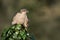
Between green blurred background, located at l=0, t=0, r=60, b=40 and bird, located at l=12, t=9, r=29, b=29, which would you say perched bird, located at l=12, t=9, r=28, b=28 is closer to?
bird, located at l=12, t=9, r=29, b=29

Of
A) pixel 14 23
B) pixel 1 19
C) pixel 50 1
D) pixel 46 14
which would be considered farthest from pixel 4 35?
pixel 50 1

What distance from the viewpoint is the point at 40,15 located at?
52.8 ft

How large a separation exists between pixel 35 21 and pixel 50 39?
1.14m

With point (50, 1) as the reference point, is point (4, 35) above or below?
below

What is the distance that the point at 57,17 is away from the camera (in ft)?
52.7

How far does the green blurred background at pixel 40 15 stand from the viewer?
15.1 meters

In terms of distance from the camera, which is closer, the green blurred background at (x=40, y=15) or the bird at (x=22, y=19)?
the bird at (x=22, y=19)

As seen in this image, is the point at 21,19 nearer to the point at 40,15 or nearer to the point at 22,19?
the point at 22,19

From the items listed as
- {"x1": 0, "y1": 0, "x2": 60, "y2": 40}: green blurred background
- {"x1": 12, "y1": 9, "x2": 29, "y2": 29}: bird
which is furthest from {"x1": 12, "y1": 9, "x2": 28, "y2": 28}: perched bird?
{"x1": 0, "y1": 0, "x2": 60, "y2": 40}: green blurred background

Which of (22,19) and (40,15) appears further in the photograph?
(40,15)

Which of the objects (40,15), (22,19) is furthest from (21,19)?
(40,15)

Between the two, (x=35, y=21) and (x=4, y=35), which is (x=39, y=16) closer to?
(x=35, y=21)

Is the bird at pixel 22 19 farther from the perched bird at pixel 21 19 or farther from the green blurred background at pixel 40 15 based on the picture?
the green blurred background at pixel 40 15

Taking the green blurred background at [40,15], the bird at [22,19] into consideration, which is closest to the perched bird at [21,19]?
the bird at [22,19]
